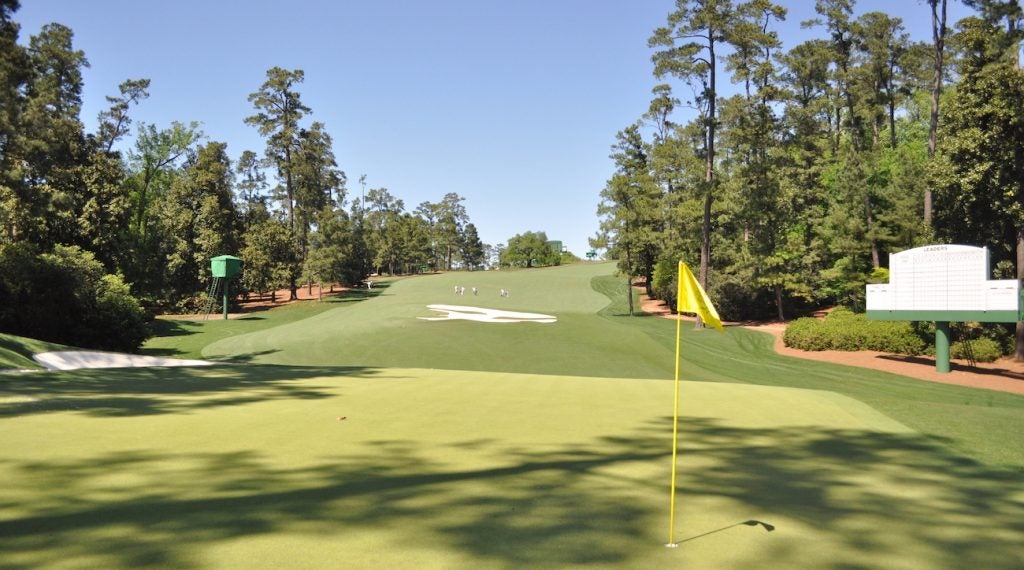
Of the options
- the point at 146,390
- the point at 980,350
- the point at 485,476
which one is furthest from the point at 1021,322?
the point at 146,390

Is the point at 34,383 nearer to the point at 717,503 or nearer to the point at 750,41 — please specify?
the point at 717,503

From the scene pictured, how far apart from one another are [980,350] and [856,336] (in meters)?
4.47

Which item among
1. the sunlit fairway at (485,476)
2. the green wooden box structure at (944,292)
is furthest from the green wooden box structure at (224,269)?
the green wooden box structure at (944,292)

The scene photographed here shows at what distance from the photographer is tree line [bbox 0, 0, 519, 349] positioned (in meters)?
23.1

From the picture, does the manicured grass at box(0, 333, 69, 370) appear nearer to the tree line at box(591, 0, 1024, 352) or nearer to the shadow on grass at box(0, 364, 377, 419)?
the shadow on grass at box(0, 364, 377, 419)

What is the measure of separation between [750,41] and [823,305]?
21433 mm

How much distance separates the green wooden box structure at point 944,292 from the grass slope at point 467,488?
15036mm

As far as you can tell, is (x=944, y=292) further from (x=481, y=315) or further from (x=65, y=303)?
(x=65, y=303)

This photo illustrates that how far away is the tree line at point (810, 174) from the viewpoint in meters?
26.0

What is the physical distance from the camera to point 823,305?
45.9 meters

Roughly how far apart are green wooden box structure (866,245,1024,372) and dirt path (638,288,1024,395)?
91 cm

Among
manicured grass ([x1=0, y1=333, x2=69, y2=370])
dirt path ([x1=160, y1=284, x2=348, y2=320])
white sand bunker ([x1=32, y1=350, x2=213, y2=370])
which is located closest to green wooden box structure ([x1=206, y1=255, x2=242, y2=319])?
dirt path ([x1=160, y1=284, x2=348, y2=320])

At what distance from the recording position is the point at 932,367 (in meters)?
23.8

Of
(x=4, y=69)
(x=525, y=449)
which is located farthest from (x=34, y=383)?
(x=4, y=69)
